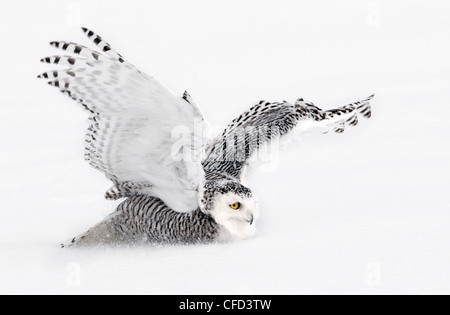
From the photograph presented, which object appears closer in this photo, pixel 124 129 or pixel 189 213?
pixel 124 129

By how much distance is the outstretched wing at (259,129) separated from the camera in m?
6.60

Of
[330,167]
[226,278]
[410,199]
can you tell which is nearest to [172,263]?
[226,278]

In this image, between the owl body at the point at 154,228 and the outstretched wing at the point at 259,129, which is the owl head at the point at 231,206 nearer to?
the owl body at the point at 154,228

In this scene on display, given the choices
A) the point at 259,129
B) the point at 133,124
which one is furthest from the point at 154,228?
the point at 259,129

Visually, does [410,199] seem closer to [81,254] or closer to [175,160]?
[175,160]

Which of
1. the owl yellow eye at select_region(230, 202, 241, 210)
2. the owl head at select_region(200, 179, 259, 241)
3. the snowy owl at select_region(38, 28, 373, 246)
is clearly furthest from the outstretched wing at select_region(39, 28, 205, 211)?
the owl yellow eye at select_region(230, 202, 241, 210)

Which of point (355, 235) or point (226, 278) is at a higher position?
point (355, 235)

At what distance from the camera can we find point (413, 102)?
11117mm

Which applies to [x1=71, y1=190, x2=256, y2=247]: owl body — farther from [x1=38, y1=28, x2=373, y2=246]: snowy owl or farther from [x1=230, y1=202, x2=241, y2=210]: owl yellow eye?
[x1=230, y1=202, x2=241, y2=210]: owl yellow eye

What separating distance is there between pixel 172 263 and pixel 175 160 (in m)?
0.68

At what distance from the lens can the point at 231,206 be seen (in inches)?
229

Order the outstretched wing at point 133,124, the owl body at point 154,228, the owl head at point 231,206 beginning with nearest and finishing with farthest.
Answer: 1. the outstretched wing at point 133,124
2. the owl head at point 231,206
3. the owl body at point 154,228

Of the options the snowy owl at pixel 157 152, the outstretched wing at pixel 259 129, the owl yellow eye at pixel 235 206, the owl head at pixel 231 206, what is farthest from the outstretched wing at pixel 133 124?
the outstretched wing at pixel 259 129

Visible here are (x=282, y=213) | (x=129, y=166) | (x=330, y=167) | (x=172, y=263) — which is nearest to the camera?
(x=172, y=263)
